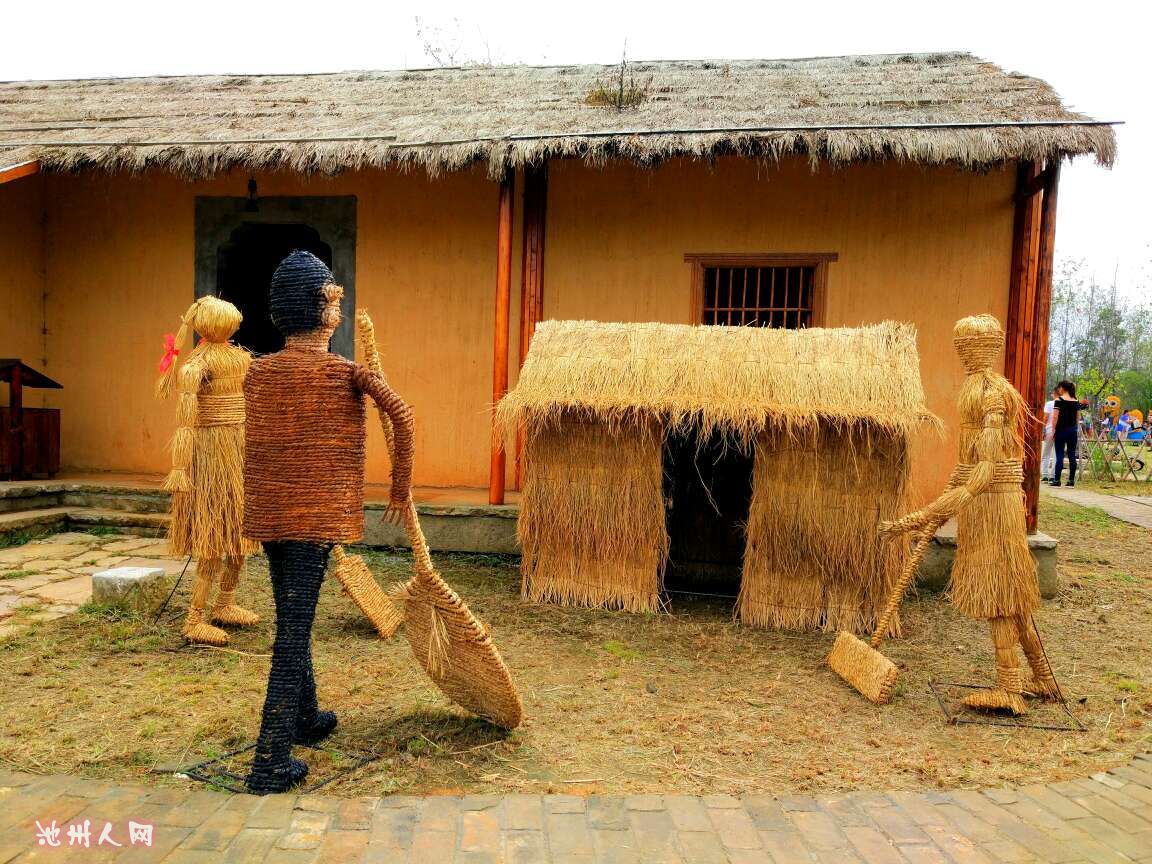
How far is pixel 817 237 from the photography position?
7387 mm

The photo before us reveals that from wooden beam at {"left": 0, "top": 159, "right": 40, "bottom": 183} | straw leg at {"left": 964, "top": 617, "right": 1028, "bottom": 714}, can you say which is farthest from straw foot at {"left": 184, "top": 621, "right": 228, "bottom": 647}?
wooden beam at {"left": 0, "top": 159, "right": 40, "bottom": 183}

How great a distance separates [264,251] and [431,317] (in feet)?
10.1

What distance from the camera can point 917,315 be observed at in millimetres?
7258

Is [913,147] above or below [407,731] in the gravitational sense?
above

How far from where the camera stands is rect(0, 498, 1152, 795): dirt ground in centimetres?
312

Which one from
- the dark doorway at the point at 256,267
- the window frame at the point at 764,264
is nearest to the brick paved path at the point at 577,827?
the window frame at the point at 764,264

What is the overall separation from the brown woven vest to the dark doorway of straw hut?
3.72 meters

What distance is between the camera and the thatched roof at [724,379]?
4.86 m

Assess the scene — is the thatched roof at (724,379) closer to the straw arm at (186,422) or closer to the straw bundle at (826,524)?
the straw bundle at (826,524)

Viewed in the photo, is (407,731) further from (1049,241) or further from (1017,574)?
(1049,241)

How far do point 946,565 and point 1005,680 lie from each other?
2412mm

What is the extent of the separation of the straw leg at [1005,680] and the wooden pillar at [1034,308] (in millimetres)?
2801

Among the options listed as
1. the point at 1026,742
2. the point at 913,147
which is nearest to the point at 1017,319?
the point at 913,147

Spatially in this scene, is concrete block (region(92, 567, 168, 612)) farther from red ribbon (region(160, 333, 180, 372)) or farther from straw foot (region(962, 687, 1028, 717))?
straw foot (region(962, 687, 1028, 717))
